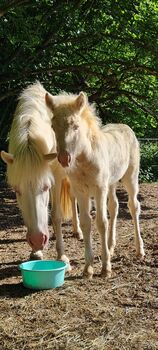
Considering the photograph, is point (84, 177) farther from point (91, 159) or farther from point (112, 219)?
point (112, 219)

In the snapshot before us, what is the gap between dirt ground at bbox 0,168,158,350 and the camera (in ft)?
10.8

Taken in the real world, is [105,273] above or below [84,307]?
above

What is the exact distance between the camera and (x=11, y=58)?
10633 mm

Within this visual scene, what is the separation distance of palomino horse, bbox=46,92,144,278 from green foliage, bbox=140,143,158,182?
32.5ft

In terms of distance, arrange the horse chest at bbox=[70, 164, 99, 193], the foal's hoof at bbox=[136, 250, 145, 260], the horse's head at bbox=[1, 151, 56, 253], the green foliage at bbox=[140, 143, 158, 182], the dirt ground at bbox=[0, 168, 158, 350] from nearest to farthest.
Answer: the dirt ground at bbox=[0, 168, 158, 350]
the horse's head at bbox=[1, 151, 56, 253]
the horse chest at bbox=[70, 164, 99, 193]
the foal's hoof at bbox=[136, 250, 145, 260]
the green foliage at bbox=[140, 143, 158, 182]

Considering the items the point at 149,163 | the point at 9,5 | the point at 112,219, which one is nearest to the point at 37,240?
the point at 112,219

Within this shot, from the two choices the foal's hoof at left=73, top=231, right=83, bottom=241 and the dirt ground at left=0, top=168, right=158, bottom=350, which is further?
the foal's hoof at left=73, top=231, right=83, bottom=241

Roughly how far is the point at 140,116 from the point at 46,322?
11.4m

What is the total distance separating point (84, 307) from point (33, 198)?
1.01 m

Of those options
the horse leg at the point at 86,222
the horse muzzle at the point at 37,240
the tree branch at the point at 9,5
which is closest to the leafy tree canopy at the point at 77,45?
the tree branch at the point at 9,5

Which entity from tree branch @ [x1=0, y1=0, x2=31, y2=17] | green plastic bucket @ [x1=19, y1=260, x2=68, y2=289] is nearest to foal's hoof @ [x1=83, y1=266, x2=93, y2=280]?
green plastic bucket @ [x1=19, y1=260, x2=68, y2=289]

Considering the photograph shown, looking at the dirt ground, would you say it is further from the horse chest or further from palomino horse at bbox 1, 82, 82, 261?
the horse chest

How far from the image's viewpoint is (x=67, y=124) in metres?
4.12

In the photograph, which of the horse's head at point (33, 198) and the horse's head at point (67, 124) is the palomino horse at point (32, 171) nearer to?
the horse's head at point (33, 198)
